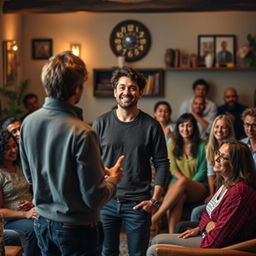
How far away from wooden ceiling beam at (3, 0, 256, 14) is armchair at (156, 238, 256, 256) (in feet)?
10.3

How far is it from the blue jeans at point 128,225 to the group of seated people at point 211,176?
100 mm

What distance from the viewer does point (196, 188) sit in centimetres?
453

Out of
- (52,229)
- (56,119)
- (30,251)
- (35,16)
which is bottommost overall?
(30,251)

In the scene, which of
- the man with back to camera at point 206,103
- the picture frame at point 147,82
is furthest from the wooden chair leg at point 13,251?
the picture frame at point 147,82

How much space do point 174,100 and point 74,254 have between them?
17.5ft

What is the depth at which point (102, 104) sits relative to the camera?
24.3ft

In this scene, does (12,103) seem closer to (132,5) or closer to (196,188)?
(132,5)

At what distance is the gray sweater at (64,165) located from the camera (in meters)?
2.02

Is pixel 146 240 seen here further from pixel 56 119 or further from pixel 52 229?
pixel 56 119

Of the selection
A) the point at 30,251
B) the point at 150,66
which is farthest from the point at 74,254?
the point at 150,66

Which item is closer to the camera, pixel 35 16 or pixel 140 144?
pixel 140 144

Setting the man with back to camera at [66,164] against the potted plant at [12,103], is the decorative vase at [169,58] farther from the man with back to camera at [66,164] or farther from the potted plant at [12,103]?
the man with back to camera at [66,164]

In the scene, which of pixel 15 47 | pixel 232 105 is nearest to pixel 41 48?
pixel 15 47

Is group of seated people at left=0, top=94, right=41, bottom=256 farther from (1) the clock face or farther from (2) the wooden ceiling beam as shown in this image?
(1) the clock face
